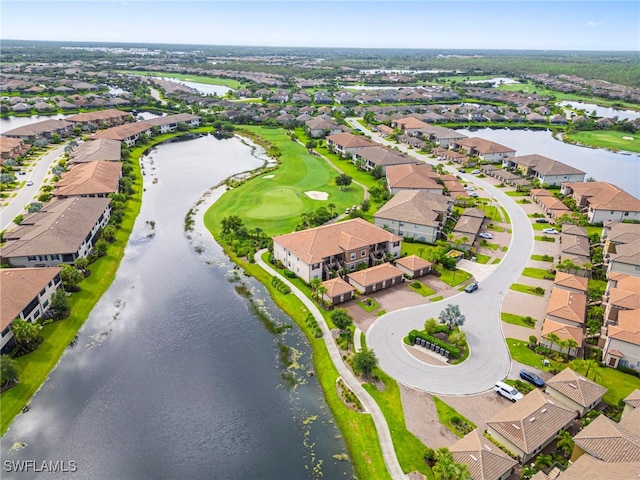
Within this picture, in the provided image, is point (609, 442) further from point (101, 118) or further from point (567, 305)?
point (101, 118)

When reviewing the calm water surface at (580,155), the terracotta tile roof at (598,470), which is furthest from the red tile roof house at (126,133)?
the terracotta tile roof at (598,470)

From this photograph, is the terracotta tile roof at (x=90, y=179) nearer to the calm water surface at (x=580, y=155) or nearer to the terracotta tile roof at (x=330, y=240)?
the terracotta tile roof at (x=330, y=240)

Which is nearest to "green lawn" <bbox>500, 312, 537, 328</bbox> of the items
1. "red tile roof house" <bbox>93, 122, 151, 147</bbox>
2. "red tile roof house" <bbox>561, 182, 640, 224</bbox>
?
"red tile roof house" <bbox>561, 182, 640, 224</bbox>

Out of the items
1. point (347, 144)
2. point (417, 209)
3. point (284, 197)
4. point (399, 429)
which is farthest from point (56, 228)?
point (347, 144)

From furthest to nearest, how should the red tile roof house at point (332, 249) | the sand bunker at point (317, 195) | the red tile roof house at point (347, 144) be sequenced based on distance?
the red tile roof house at point (347, 144) → the sand bunker at point (317, 195) → the red tile roof house at point (332, 249)

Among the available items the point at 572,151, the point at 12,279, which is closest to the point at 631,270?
the point at 12,279

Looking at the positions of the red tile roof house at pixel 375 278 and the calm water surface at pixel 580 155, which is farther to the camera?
the calm water surface at pixel 580 155
